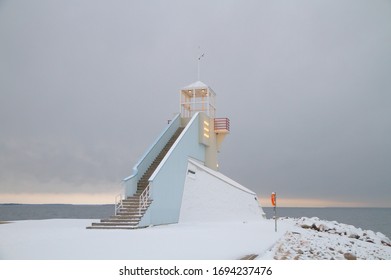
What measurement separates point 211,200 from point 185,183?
1.93 m

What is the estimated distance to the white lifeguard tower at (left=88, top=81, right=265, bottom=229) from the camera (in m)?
16.3

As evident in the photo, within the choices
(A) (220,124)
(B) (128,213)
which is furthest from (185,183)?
(A) (220,124)

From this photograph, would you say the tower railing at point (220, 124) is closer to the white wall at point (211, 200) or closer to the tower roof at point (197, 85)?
the tower roof at point (197, 85)

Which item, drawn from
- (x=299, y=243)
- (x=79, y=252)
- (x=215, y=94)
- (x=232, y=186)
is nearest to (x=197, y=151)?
(x=232, y=186)

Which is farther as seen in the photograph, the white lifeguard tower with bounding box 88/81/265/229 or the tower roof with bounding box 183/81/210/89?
the tower roof with bounding box 183/81/210/89

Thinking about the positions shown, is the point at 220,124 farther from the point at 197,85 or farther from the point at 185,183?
the point at 185,183

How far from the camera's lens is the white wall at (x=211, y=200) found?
65.8ft

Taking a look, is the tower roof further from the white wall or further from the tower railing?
the white wall

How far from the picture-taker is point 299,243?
10797 mm

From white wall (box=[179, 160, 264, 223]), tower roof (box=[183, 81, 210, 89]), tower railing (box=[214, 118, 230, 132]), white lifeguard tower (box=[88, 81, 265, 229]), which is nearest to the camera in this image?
white lifeguard tower (box=[88, 81, 265, 229])

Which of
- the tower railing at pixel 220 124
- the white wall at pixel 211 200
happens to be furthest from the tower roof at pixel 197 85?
the white wall at pixel 211 200

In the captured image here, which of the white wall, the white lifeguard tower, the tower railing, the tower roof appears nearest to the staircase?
the white lifeguard tower

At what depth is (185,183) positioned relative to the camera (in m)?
20.5
